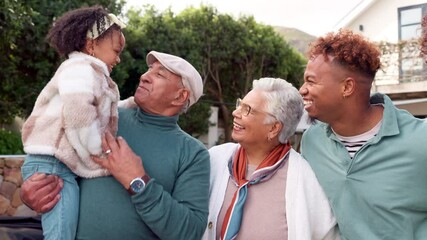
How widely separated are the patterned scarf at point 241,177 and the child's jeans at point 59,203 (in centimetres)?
69

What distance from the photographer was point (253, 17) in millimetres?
19969

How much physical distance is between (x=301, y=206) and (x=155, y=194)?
2.26 ft

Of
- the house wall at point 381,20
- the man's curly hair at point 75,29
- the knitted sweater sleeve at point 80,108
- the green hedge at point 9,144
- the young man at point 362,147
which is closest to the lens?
the knitted sweater sleeve at point 80,108

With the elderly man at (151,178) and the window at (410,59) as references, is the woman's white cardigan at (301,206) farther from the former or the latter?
the window at (410,59)

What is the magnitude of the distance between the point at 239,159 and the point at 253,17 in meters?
17.7

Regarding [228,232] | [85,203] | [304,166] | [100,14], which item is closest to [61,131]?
[85,203]

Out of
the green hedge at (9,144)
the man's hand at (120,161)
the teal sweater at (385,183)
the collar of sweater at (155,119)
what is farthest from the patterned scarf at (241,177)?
the green hedge at (9,144)

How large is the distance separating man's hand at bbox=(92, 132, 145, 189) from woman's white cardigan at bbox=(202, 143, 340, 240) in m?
0.49

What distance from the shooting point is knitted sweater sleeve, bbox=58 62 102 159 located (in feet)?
7.32

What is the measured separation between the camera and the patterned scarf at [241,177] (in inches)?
99.9

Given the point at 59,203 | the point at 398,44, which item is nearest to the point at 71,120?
the point at 59,203

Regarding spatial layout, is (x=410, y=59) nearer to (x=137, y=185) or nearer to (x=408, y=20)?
(x=408, y=20)

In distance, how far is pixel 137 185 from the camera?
2277mm

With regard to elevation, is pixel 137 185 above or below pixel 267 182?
above
